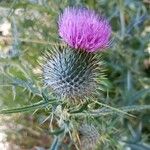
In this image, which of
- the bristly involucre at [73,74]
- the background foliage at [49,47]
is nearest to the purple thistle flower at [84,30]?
the bristly involucre at [73,74]

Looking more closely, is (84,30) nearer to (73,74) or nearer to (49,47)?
(73,74)

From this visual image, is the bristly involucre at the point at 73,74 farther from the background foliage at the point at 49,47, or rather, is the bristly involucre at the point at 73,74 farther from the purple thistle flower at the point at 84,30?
the background foliage at the point at 49,47

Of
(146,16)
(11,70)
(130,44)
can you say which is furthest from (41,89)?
(130,44)

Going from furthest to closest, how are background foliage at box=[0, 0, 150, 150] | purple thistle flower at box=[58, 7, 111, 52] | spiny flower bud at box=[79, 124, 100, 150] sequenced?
background foliage at box=[0, 0, 150, 150], spiny flower bud at box=[79, 124, 100, 150], purple thistle flower at box=[58, 7, 111, 52]

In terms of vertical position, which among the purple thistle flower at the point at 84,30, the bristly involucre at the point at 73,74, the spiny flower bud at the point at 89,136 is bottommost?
the spiny flower bud at the point at 89,136

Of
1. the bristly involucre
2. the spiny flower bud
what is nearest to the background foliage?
the spiny flower bud

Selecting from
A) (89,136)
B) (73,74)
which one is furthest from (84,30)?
(89,136)

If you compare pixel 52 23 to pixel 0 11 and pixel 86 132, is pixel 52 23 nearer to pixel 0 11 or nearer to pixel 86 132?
pixel 0 11

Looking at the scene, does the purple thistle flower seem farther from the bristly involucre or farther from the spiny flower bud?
the spiny flower bud
